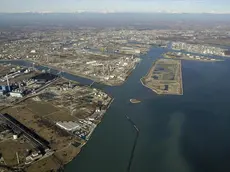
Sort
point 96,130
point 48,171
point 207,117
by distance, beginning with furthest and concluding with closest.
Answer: point 207,117
point 96,130
point 48,171

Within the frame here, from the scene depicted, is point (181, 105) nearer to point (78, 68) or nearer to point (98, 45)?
point (78, 68)

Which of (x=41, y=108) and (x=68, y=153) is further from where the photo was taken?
(x=41, y=108)

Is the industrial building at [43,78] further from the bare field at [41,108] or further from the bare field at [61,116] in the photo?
the bare field at [61,116]

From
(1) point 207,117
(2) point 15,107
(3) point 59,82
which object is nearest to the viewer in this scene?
(1) point 207,117

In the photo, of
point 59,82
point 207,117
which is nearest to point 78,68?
point 59,82

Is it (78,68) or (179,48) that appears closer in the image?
(78,68)

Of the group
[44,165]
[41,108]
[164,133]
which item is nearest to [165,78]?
[164,133]

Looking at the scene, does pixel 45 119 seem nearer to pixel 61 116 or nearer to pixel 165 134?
pixel 61 116
